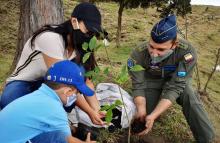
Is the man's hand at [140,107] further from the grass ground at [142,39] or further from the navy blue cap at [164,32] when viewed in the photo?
the navy blue cap at [164,32]

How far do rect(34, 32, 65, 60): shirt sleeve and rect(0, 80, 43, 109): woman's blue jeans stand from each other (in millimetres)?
376

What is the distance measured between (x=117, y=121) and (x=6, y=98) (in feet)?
4.01

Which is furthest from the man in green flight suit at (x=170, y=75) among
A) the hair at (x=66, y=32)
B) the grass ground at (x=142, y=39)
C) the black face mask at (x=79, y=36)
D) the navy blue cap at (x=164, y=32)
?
the black face mask at (x=79, y=36)

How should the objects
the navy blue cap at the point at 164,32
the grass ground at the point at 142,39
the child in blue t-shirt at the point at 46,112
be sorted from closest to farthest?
the child in blue t-shirt at the point at 46,112 < the navy blue cap at the point at 164,32 < the grass ground at the point at 142,39

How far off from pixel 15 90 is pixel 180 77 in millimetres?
1638

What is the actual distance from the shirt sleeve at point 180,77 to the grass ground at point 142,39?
633 mm

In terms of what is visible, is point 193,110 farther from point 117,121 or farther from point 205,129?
point 117,121

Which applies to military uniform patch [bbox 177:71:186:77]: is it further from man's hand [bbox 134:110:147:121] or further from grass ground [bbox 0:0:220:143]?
grass ground [bbox 0:0:220:143]

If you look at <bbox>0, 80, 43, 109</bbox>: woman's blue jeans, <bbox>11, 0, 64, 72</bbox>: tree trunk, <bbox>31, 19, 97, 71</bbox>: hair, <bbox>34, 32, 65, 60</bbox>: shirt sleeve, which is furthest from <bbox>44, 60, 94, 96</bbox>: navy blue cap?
<bbox>11, 0, 64, 72</bbox>: tree trunk

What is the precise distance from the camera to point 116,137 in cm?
490

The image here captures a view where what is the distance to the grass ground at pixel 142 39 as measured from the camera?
5.39 metres

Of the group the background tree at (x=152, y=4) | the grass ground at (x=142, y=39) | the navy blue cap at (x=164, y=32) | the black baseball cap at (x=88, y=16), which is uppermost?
the black baseball cap at (x=88, y=16)

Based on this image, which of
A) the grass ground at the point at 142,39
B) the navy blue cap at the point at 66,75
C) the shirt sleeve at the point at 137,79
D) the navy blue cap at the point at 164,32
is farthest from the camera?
the grass ground at the point at 142,39

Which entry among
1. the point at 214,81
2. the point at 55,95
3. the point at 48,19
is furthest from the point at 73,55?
the point at 214,81
